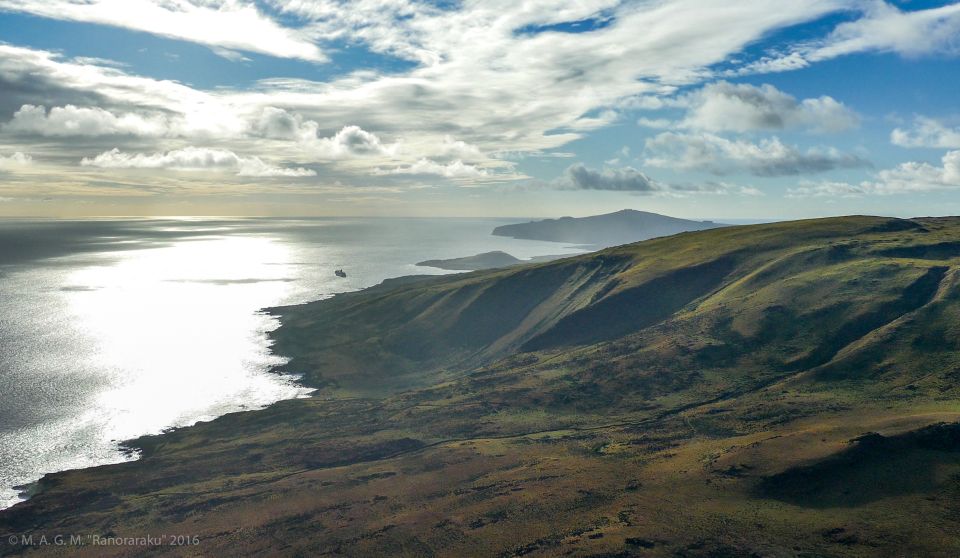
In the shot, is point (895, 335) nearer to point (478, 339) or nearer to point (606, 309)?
point (606, 309)

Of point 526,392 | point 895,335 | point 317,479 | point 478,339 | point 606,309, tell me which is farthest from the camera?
point 478,339

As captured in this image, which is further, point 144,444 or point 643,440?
point 144,444

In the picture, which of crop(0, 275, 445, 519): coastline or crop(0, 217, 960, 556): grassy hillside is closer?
crop(0, 217, 960, 556): grassy hillside

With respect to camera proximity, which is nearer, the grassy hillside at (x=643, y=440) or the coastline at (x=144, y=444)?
the grassy hillside at (x=643, y=440)

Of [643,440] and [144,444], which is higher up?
[643,440]

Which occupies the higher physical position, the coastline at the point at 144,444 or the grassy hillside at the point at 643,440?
the grassy hillside at the point at 643,440

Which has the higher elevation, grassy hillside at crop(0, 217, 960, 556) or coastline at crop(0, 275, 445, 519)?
grassy hillside at crop(0, 217, 960, 556)

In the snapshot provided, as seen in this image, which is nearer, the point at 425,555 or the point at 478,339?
the point at 425,555

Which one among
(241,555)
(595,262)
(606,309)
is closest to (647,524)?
(241,555)
